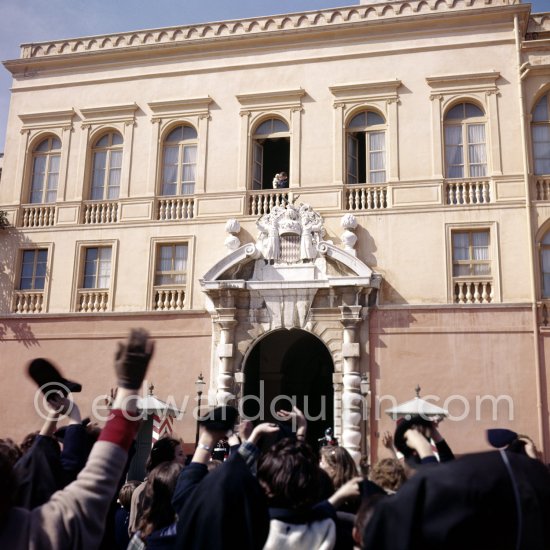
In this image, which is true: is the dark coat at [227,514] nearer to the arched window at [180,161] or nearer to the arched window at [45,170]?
the arched window at [180,161]

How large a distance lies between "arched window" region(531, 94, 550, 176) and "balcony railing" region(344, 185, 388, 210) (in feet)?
11.6

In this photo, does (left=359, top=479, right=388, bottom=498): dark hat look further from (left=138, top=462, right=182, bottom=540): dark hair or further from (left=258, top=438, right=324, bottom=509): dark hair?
(left=138, top=462, right=182, bottom=540): dark hair

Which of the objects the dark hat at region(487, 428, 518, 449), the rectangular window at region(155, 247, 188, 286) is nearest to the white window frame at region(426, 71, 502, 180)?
the rectangular window at region(155, 247, 188, 286)

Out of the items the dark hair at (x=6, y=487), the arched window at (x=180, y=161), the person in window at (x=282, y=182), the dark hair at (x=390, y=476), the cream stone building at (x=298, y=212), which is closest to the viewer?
the dark hair at (x=6, y=487)

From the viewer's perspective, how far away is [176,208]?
16.9 metres

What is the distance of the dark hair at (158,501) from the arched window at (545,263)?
12.1m

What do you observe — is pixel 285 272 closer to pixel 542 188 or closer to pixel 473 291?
pixel 473 291

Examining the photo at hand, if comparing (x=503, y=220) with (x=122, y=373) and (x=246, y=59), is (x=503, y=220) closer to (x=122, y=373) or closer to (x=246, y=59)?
(x=246, y=59)

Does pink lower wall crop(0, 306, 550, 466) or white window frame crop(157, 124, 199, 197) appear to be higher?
white window frame crop(157, 124, 199, 197)

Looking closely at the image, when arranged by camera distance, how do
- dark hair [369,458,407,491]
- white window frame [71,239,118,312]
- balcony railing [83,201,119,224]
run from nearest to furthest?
dark hair [369,458,407,491] → white window frame [71,239,118,312] → balcony railing [83,201,119,224]

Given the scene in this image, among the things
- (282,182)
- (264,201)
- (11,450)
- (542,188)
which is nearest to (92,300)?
(264,201)

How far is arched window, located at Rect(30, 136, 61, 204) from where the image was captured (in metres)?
18.1

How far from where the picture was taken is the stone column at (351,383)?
14109 mm

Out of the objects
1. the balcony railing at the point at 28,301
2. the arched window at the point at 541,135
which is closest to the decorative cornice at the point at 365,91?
the arched window at the point at 541,135
